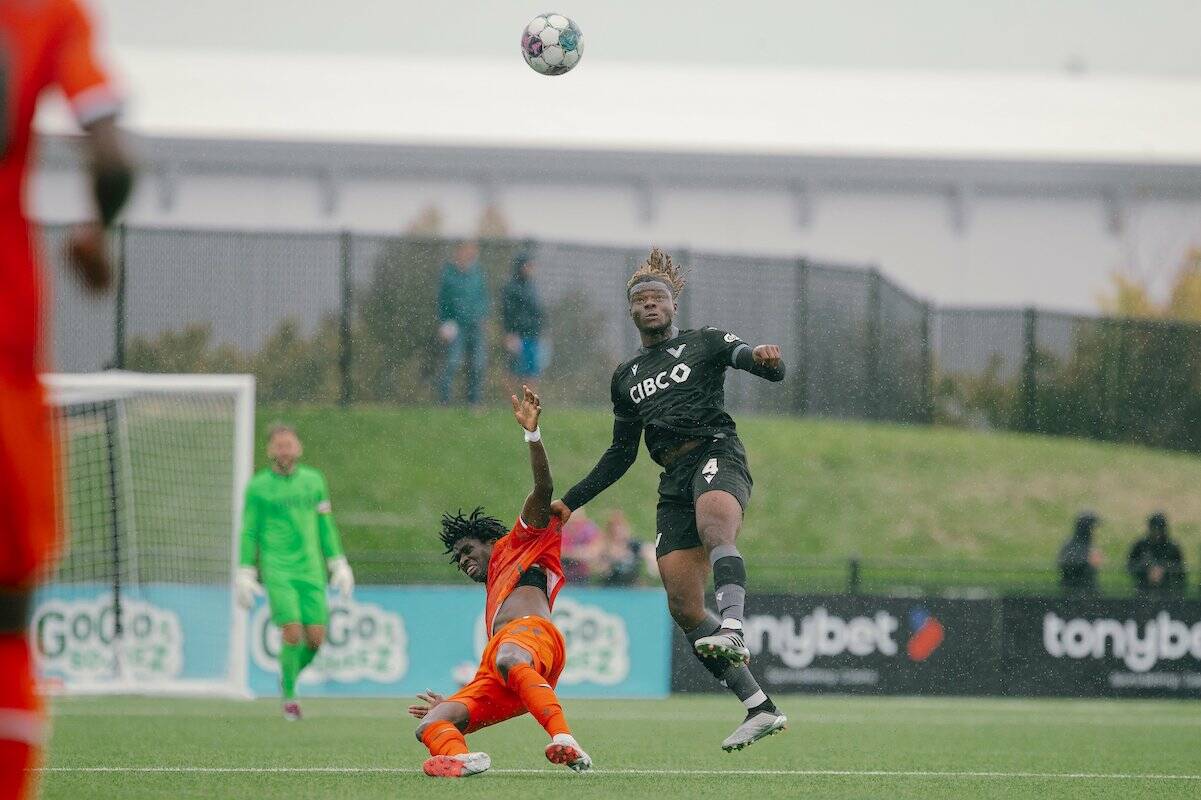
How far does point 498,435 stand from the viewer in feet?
84.4

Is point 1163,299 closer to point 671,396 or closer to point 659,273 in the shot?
point 659,273

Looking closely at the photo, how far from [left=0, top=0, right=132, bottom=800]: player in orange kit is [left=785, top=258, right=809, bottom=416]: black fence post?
76.6ft

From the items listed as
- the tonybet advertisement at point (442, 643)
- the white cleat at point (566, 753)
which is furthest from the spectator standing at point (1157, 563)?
the white cleat at point (566, 753)

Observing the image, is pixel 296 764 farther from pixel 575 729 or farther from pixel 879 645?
pixel 879 645

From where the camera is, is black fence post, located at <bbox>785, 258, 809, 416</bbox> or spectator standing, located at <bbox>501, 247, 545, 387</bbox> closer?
spectator standing, located at <bbox>501, 247, 545, 387</bbox>

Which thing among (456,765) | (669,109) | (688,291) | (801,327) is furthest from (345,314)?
(669,109)

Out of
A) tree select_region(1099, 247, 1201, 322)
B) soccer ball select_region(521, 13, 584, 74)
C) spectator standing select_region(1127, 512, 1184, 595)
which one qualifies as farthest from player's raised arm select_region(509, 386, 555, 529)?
tree select_region(1099, 247, 1201, 322)

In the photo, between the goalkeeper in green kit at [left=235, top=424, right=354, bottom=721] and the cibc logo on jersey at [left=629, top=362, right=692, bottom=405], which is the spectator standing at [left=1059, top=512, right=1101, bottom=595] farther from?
the cibc logo on jersey at [left=629, top=362, right=692, bottom=405]

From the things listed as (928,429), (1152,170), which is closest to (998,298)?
(1152,170)

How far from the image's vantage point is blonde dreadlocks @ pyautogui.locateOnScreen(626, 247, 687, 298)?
9477 mm

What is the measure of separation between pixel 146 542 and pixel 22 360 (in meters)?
14.0

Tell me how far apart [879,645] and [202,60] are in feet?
117

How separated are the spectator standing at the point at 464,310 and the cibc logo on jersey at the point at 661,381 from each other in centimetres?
1464

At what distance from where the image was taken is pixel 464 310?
24266mm
